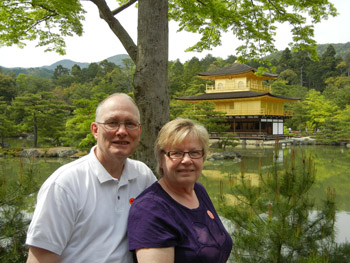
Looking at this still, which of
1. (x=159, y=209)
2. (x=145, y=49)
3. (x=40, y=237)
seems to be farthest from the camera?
(x=145, y=49)

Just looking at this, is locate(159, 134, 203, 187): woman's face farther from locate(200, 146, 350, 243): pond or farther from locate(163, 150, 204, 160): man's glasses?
locate(200, 146, 350, 243): pond

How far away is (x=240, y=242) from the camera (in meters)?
2.52

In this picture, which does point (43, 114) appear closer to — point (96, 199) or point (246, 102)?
point (246, 102)

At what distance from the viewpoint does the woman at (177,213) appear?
3.65ft

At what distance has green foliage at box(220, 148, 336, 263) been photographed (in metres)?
2.41

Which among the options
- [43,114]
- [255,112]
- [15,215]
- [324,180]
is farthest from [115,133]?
[255,112]

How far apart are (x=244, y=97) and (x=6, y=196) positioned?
18950mm

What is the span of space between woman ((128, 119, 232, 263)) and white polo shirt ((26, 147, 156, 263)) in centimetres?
9

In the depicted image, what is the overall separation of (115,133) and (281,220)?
1.78 meters

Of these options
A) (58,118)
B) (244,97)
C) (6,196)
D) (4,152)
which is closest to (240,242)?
(6,196)

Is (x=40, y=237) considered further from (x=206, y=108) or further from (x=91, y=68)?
(x=91, y=68)

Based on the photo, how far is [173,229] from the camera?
1145mm

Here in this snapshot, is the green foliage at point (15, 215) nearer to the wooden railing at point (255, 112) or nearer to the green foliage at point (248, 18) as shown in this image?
the green foliage at point (248, 18)

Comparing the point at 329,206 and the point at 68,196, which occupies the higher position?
the point at 68,196
